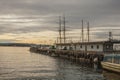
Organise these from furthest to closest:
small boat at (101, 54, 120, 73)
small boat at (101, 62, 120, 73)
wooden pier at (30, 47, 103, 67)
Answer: wooden pier at (30, 47, 103, 67)
small boat at (101, 54, 120, 73)
small boat at (101, 62, 120, 73)

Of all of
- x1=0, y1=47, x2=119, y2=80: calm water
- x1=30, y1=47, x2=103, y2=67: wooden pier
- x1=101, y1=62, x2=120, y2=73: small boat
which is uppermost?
x1=30, y1=47, x2=103, y2=67: wooden pier

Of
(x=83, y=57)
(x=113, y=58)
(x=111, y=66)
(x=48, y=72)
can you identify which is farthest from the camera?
(x=83, y=57)

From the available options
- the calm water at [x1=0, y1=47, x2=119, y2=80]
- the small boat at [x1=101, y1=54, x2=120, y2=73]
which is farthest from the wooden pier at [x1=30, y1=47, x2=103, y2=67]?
the small boat at [x1=101, y1=54, x2=120, y2=73]

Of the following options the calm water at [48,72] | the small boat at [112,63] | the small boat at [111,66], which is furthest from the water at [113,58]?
the calm water at [48,72]

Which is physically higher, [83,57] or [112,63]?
[83,57]

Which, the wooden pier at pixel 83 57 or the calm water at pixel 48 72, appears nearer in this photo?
the calm water at pixel 48 72

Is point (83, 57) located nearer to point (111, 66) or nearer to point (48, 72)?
point (48, 72)

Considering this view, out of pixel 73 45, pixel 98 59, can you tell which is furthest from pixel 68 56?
pixel 98 59

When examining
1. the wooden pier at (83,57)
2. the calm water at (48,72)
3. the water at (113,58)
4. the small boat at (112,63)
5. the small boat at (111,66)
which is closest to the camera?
the calm water at (48,72)

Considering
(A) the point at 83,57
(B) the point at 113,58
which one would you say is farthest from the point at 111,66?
(A) the point at 83,57

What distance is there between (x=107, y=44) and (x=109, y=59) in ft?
71.0

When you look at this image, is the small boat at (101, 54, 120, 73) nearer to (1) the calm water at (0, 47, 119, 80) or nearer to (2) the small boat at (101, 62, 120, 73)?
(2) the small boat at (101, 62, 120, 73)

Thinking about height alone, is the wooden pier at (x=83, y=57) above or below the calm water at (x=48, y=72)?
above

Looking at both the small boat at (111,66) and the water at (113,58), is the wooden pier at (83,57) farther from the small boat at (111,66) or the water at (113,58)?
the small boat at (111,66)
